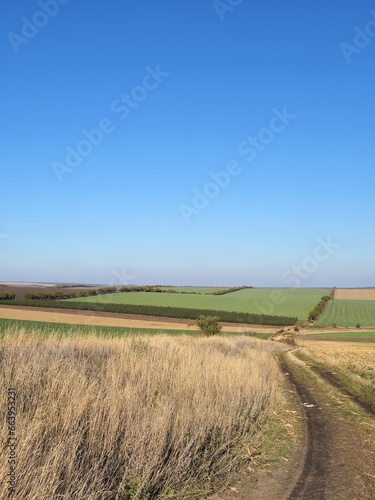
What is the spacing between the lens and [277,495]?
232 inches

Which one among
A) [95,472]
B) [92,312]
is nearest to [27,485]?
[95,472]

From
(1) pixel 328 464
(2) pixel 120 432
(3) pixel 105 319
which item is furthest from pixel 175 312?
(2) pixel 120 432

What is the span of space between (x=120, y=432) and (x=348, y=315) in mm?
94957

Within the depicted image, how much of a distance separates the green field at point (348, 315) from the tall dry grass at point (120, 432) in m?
76.9

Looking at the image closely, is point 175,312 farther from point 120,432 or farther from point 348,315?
point 120,432

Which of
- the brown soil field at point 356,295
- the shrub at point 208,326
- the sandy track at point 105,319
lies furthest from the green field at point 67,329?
the brown soil field at point 356,295

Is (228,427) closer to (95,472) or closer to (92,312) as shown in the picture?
(95,472)

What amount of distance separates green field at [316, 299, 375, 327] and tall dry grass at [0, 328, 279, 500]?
76.9 meters

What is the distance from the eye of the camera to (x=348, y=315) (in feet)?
303

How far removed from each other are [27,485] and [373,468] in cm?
586

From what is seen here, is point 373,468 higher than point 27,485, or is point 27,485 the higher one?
point 27,485

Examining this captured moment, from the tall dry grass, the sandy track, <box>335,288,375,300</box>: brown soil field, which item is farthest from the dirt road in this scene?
<box>335,288,375,300</box>: brown soil field

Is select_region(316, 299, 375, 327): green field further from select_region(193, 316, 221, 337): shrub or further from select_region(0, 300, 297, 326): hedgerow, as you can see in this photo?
select_region(193, 316, 221, 337): shrub

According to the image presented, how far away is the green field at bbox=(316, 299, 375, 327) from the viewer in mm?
81625
